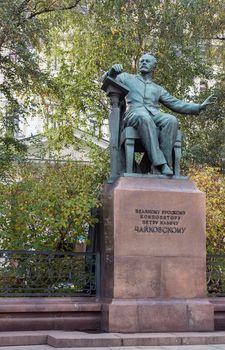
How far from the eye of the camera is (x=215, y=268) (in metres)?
10.9

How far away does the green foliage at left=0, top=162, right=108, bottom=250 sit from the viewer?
10.8 metres

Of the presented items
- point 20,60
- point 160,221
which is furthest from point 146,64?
point 20,60

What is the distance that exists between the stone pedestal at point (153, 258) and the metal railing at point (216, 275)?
103 cm

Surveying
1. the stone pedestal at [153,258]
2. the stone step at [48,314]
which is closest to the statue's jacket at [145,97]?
the stone pedestal at [153,258]

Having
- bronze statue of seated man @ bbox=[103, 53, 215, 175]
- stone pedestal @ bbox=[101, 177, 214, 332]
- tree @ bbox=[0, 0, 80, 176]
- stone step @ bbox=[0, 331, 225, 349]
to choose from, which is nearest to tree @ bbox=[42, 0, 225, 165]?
tree @ bbox=[0, 0, 80, 176]

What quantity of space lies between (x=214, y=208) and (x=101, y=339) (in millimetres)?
6972

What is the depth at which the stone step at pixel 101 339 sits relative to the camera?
798 cm

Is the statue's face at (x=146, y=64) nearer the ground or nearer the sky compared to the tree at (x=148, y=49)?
nearer the ground

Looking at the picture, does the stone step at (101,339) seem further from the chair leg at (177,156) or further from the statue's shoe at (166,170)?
the chair leg at (177,156)

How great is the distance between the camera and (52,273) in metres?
9.97

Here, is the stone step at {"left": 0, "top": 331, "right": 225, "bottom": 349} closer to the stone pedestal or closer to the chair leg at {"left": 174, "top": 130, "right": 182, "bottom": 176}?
the stone pedestal

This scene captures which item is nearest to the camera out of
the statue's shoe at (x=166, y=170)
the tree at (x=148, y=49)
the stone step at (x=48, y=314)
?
the stone step at (x=48, y=314)

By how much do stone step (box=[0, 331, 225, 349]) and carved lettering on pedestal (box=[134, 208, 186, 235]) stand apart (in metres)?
1.66

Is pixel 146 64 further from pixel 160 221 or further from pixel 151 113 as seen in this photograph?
pixel 160 221
